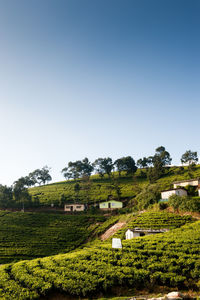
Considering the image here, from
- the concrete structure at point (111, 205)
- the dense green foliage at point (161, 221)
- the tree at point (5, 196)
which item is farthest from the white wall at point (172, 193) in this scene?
the tree at point (5, 196)

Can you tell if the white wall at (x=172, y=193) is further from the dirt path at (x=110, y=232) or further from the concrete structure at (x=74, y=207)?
the concrete structure at (x=74, y=207)

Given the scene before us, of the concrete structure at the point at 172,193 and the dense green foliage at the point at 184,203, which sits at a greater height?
the concrete structure at the point at 172,193

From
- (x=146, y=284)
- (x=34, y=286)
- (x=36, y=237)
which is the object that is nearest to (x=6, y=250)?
(x=36, y=237)

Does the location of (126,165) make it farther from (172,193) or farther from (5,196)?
(172,193)

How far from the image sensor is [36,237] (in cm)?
4475

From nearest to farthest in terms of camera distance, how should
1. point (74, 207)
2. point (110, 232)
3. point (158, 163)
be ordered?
point (110, 232) → point (74, 207) → point (158, 163)

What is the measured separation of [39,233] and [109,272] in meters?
34.5

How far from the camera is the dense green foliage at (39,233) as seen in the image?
3844 cm

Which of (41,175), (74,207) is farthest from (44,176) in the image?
(74,207)

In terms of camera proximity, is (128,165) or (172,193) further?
(128,165)

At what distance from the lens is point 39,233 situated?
4694cm

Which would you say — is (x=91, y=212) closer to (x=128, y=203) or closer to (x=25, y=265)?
(x=128, y=203)

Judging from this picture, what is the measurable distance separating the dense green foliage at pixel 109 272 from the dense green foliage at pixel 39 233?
57.5 feet

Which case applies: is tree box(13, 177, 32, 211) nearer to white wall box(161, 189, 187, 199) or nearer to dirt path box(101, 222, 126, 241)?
dirt path box(101, 222, 126, 241)
